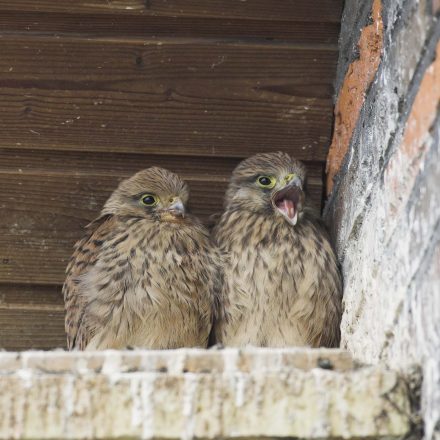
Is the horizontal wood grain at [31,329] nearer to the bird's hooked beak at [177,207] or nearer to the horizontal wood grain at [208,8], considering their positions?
the bird's hooked beak at [177,207]

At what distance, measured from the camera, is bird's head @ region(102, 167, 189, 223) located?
12.0 ft

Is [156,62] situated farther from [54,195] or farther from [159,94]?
[54,195]

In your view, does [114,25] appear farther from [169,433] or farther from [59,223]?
[169,433]

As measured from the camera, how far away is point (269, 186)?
3.82 meters

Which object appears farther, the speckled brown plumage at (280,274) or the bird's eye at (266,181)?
the bird's eye at (266,181)

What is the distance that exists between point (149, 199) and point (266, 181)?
45cm

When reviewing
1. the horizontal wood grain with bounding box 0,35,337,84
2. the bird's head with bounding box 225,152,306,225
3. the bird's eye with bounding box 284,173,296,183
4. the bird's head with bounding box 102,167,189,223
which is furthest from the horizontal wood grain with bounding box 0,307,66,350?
the bird's eye with bounding box 284,173,296,183

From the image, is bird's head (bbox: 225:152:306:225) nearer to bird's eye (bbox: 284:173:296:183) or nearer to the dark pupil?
bird's eye (bbox: 284:173:296:183)

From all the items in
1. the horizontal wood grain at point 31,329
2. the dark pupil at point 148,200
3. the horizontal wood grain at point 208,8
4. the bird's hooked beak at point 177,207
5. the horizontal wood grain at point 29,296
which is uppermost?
the horizontal wood grain at point 208,8

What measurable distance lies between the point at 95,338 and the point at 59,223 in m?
0.47

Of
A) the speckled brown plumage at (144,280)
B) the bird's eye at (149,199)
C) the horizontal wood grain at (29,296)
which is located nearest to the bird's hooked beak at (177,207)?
the speckled brown plumage at (144,280)

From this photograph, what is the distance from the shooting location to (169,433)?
6.77ft

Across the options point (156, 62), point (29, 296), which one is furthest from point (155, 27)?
A: point (29, 296)

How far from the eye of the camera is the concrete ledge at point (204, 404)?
2.06 meters
